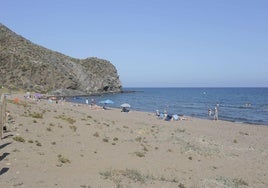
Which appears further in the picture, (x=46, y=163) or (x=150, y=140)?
(x=150, y=140)

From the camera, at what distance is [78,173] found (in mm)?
13148

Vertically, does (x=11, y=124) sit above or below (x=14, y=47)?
below

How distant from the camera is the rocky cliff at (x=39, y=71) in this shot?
4072 inches

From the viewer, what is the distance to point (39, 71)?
10944cm

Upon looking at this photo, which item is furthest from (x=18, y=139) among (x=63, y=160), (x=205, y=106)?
(x=205, y=106)

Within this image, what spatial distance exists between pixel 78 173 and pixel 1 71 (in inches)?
3827

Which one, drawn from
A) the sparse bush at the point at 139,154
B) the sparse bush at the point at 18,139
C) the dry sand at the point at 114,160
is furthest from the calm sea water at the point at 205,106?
the sparse bush at the point at 18,139

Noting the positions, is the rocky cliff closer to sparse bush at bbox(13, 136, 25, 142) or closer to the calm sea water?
the calm sea water

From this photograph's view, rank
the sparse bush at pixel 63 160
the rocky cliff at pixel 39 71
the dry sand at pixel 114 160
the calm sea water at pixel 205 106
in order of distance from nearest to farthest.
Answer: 1. the dry sand at pixel 114 160
2. the sparse bush at pixel 63 160
3. the calm sea water at pixel 205 106
4. the rocky cliff at pixel 39 71

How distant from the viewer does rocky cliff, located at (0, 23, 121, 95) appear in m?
103

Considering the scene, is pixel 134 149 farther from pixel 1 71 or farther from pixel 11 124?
pixel 1 71

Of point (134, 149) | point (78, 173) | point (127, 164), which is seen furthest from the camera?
point (134, 149)

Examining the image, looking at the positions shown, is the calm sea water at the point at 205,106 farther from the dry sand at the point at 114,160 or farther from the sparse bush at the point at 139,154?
the sparse bush at the point at 139,154

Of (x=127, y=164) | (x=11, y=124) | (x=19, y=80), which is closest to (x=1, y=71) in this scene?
(x=19, y=80)
